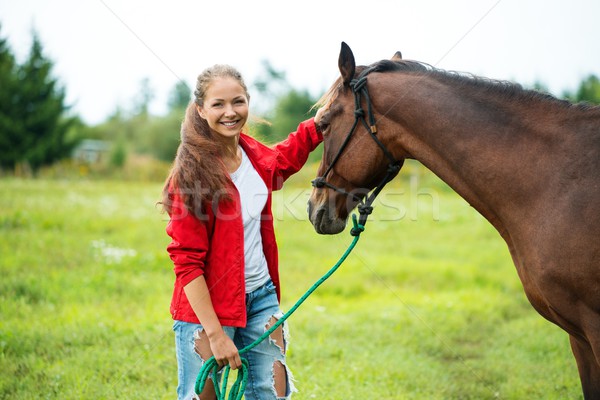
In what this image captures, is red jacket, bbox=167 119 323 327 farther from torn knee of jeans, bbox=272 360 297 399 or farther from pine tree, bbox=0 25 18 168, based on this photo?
pine tree, bbox=0 25 18 168

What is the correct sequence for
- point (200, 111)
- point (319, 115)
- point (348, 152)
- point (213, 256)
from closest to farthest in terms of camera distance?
point (213, 256) < point (200, 111) < point (348, 152) < point (319, 115)

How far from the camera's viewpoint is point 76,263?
7.75 m

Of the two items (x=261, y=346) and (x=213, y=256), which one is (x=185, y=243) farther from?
(x=261, y=346)

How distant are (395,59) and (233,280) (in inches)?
63.7

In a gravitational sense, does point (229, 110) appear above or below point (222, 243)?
above

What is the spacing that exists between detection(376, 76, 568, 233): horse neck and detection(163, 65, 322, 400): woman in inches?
32.1

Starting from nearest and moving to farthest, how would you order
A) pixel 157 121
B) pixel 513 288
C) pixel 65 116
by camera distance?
pixel 513 288 < pixel 65 116 < pixel 157 121

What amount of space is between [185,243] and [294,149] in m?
1.03

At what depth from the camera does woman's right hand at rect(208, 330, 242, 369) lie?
2.40m

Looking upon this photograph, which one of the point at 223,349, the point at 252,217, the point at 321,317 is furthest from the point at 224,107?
the point at 321,317

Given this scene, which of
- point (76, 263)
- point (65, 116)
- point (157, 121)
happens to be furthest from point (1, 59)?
point (76, 263)

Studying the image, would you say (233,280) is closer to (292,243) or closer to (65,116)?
(292,243)

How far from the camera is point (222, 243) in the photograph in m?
2.55

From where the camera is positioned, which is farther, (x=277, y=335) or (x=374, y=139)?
(x=374, y=139)
